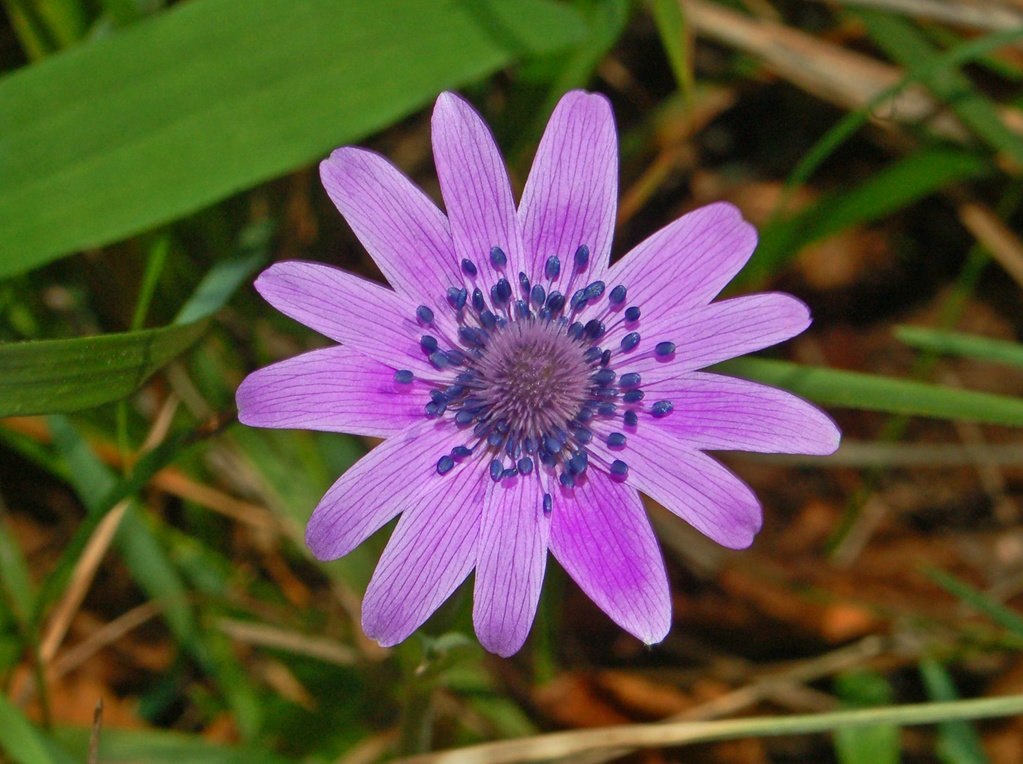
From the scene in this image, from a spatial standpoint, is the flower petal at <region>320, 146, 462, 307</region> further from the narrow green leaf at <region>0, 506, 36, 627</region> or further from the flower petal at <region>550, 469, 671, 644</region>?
the narrow green leaf at <region>0, 506, 36, 627</region>

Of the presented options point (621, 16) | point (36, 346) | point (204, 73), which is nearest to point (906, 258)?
point (621, 16)

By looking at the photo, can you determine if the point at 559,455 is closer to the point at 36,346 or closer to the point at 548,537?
the point at 548,537

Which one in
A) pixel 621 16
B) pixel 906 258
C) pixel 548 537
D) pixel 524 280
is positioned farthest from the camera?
pixel 906 258

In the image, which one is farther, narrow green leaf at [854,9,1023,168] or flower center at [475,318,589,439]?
narrow green leaf at [854,9,1023,168]

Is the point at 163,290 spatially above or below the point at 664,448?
above

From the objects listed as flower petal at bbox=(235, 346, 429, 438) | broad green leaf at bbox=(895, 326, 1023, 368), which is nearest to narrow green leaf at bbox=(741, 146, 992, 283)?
broad green leaf at bbox=(895, 326, 1023, 368)

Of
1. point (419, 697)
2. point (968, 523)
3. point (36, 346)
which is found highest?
point (968, 523)
